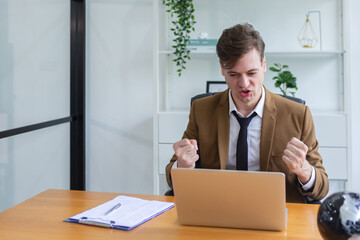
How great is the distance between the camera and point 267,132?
187 centimetres

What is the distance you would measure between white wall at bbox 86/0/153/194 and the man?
1822 mm

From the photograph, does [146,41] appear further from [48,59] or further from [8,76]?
[8,76]

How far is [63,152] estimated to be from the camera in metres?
3.64

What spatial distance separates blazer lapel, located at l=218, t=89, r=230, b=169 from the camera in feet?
6.17

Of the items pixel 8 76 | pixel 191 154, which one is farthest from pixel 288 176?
pixel 8 76

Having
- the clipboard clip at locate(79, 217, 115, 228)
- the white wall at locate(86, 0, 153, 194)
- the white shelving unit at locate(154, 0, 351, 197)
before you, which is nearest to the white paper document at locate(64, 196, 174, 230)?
the clipboard clip at locate(79, 217, 115, 228)

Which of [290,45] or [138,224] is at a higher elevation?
[290,45]

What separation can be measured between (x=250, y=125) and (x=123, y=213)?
0.74 m

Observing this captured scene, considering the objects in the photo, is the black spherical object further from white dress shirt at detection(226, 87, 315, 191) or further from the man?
white dress shirt at detection(226, 87, 315, 191)

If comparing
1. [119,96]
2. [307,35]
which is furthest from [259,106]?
[119,96]

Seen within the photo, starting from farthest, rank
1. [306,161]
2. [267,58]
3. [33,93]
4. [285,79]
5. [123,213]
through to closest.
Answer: [267,58] → [285,79] → [33,93] → [306,161] → [123,213]

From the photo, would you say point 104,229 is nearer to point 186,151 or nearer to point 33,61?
point 186,151

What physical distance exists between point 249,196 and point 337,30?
8.65ft

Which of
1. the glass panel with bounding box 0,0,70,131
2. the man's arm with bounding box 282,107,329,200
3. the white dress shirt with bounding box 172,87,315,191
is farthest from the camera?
the glass panel with bounding box 0,0,70,131
